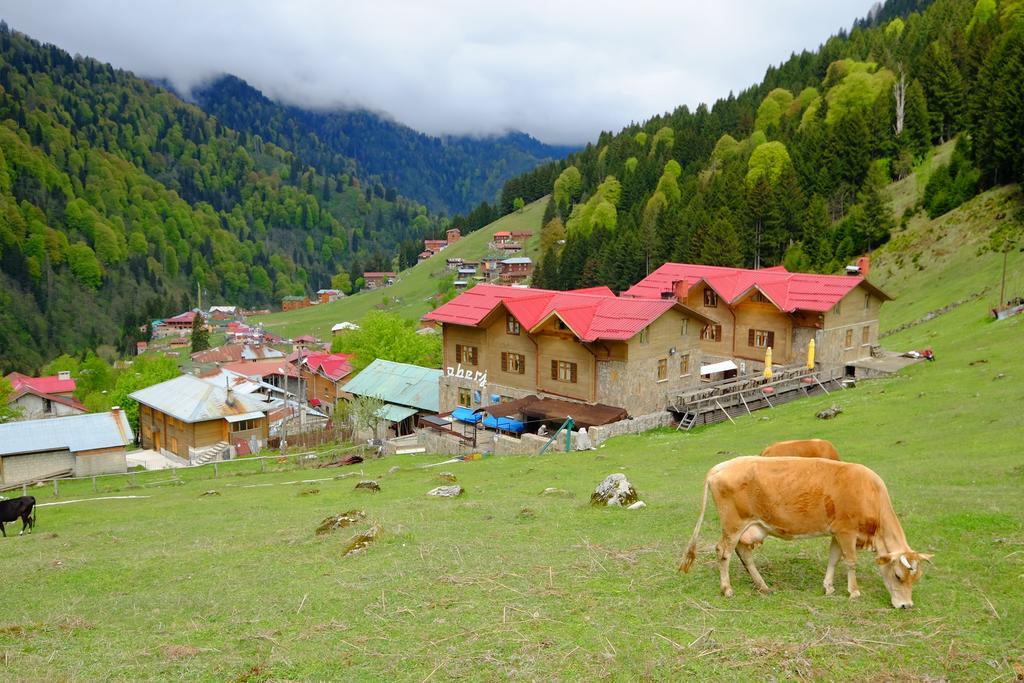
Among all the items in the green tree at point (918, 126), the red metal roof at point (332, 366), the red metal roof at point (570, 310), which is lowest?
the red metal roof at point (332, 366)

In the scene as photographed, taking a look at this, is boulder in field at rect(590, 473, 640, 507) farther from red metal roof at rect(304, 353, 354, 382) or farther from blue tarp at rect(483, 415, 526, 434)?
red metal roof at rect(304, 353, 354, 382)

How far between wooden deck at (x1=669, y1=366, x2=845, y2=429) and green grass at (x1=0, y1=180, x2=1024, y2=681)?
1715cm

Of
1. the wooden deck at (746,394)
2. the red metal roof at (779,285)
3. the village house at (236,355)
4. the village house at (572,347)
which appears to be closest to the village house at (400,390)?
the village house at (572,347)

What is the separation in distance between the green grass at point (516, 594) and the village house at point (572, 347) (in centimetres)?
1933

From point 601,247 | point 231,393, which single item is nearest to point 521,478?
point 231,393

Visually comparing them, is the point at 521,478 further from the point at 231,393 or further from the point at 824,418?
the point at 231,393

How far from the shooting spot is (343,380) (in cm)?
9312

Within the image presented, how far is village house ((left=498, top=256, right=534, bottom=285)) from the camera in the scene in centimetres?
17525

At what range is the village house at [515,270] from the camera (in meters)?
175

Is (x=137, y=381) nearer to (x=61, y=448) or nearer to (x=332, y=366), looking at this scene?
(x=332, y=366)

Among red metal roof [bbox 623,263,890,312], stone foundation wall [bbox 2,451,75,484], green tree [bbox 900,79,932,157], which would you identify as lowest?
stone foundation wall [bbox 2,451,75,484]

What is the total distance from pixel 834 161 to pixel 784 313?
64.3 metres

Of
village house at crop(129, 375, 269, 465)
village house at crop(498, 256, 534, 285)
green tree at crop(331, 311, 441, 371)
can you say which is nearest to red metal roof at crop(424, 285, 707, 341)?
village house at crop(129, 375, 269, 465)

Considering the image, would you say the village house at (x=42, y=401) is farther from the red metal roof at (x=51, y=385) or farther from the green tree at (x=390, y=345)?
the green tree at (x=390, y=345)
